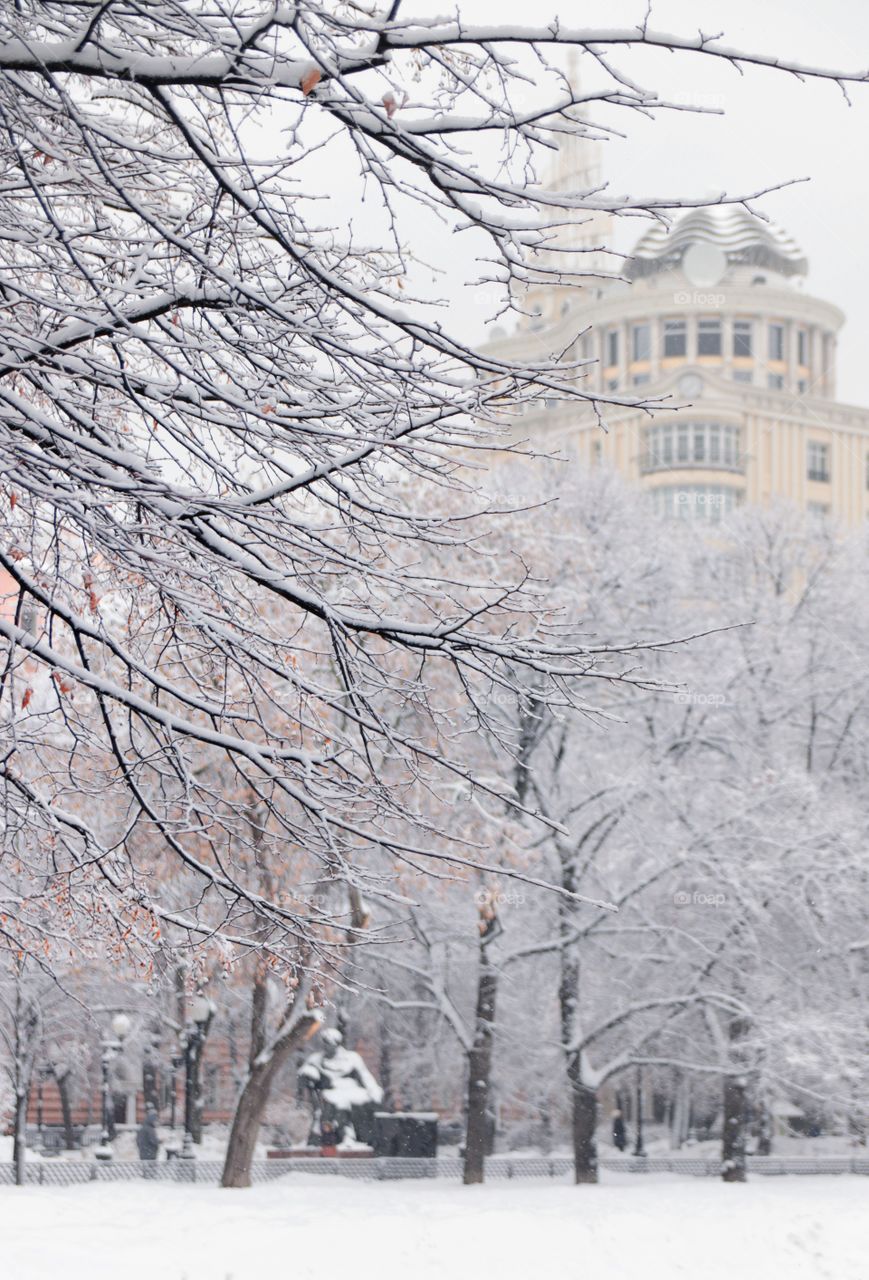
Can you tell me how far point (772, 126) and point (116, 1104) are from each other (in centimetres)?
5566

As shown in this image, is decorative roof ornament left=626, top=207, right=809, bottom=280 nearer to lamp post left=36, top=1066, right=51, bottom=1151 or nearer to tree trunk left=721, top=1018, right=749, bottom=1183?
lamp post left=36, top=1066, right=51, bottom=1151

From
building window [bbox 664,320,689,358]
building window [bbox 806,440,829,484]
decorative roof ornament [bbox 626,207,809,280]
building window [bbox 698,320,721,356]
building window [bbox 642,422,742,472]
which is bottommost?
building window [bbox 642,422,742,472]

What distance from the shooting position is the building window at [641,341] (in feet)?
285

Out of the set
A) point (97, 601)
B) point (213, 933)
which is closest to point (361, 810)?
point (213, 933)

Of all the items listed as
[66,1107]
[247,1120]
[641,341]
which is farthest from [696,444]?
[247,1120]

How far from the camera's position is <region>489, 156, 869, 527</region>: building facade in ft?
261

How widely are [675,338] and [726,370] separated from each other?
10.7 feet

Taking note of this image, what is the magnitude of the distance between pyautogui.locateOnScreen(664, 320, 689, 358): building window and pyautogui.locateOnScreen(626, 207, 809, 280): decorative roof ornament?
2.94 m

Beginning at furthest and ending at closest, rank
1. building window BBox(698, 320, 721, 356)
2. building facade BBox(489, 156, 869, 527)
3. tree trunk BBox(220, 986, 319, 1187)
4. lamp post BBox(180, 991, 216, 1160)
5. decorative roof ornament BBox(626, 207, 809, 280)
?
building window BBox(698, 320, 721, 356) → decorative roof ornament BBox(626, 207, 809, 280) → building facade BBox(489, 156, 869, 527) → lamp post BBox(180, 991, 216, 1160) → tree trunk BBox(220, 986, 319, 1187)

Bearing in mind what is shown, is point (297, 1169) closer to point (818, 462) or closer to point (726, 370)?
point (818, 462)

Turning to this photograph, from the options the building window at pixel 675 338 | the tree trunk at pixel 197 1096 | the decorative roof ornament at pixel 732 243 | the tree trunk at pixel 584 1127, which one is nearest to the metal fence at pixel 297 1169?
the tree trunk at pixel 197 1096

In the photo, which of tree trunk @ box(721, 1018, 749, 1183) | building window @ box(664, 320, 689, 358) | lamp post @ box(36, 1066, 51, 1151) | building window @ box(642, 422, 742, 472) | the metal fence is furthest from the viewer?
building window @ box(664, 320, 689, 358)

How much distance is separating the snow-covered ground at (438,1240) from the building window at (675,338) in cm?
7231

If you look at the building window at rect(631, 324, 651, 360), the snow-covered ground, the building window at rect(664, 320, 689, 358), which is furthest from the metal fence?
the building window at rect(664, 320, 689, 358)
